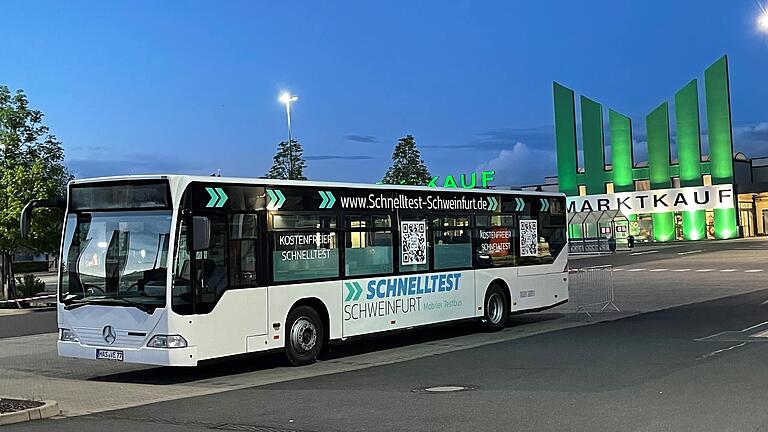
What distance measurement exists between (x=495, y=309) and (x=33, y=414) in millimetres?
10212

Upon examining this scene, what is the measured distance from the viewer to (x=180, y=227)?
1221 centimetres

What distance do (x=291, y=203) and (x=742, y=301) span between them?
46.3 feet

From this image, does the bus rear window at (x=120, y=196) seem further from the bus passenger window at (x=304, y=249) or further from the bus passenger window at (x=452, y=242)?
the bus passenger window at (x=452, y=242)

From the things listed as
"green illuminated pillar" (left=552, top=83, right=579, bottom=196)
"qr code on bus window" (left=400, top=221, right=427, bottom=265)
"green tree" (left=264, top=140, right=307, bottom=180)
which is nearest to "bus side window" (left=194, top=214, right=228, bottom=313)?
"qr code on bus window" (left=400, top=221, right=427, bottom=265)

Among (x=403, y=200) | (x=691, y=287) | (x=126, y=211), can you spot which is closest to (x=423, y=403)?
(x=126, y=211)

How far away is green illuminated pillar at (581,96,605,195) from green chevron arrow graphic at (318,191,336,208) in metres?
74.5

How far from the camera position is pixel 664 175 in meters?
82.6

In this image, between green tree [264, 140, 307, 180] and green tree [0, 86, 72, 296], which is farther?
green tree [264, 140, 307, 180]

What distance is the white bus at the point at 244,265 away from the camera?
12.2m

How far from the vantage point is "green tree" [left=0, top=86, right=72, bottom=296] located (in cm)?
2952

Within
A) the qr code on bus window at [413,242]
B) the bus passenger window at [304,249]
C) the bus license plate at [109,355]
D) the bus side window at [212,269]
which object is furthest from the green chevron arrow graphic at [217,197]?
the qr code on bus window at [413,242]

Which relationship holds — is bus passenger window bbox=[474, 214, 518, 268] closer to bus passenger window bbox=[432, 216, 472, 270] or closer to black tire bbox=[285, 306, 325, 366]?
bus passenger window bbox=[432, 216, 472, 270]

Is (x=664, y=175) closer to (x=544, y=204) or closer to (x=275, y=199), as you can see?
(x=544, y=204)

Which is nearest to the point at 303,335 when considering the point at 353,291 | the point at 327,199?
the point at 353,291
